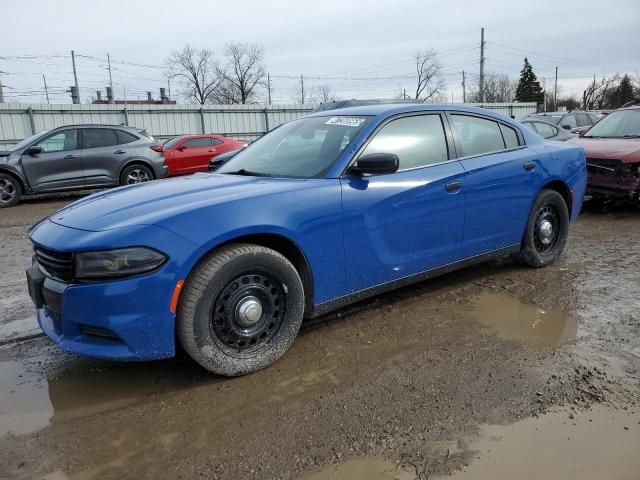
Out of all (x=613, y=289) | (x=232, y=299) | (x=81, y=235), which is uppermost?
(x=81, y=235)

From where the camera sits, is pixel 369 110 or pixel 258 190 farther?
pixel 369 110

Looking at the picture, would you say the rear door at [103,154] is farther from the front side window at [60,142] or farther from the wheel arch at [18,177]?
the wheel arch at [18,177]

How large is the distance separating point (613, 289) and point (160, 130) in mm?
21048

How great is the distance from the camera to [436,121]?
4.00 metres

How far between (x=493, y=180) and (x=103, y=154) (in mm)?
9419

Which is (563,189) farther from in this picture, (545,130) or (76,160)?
(76,160)

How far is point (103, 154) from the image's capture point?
36.6ft

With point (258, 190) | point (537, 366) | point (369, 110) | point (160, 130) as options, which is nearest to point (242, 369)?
point (258, 190)

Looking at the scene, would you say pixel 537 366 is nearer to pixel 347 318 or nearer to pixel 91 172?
pixel 347 318

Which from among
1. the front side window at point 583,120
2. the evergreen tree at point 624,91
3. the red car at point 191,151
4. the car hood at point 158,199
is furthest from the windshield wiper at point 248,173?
the evergreen tree at point 624,91

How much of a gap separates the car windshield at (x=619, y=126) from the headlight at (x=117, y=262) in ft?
24.9

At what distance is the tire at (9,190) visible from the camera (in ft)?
33.6

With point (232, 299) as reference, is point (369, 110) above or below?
above

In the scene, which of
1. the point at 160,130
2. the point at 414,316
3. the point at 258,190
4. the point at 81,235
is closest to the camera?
the point at 81,235
